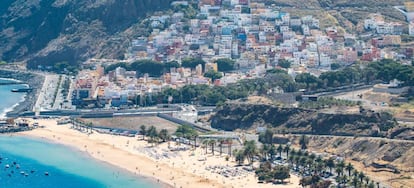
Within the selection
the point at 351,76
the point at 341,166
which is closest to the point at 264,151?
the point at 341,166

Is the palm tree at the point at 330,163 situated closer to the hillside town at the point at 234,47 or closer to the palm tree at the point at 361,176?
the palm tree at the point at 361,176

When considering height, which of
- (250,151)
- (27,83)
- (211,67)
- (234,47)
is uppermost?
(234,47)

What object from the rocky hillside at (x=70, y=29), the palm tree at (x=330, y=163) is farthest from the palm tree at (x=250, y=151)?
the rocky hillside at (x=70, y=29)

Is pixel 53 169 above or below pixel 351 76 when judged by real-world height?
below

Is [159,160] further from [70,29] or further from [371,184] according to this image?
[70,29]

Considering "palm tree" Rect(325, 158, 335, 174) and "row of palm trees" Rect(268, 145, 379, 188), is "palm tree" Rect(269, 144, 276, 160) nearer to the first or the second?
"row of palm trees" Rect(268, 145, 379, 188)

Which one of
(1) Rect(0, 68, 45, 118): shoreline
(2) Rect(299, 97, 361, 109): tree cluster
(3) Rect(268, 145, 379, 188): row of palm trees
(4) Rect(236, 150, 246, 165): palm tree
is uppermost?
(2) Rect(299, 97, 361, 109): tree cluster

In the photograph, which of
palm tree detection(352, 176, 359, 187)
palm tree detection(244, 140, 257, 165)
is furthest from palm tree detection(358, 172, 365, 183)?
palm tree detection(244, 140, 257, 165)
